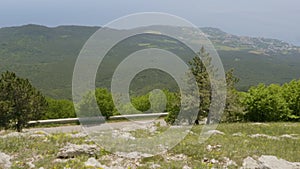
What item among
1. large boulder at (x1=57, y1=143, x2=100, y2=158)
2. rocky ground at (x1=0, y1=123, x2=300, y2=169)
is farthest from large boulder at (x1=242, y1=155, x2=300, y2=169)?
large boulder at (x1=57, y1=143, x2=100, y2=158)

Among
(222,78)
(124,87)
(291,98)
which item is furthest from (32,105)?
(291,98)

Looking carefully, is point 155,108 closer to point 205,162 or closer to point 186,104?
point 186,104

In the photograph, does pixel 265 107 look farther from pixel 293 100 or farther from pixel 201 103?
pixel 201 103

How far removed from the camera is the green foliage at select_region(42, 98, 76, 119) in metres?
56.6

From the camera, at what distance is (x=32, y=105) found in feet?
120

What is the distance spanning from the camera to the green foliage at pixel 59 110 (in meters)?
56.6

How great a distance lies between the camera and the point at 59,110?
57.9m

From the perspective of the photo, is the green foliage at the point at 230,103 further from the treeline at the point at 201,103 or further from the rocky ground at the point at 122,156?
the rocky ground at the point at 122,156

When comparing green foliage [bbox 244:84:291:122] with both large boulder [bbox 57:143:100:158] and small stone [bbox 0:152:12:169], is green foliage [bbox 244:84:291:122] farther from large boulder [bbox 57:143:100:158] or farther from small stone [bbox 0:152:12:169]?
small stone [bbox 0:152:12:169]

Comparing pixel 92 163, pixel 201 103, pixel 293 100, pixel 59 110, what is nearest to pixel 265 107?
pixel 293 100

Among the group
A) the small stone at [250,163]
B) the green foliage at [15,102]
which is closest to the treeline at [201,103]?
the green foliage at [15,102]

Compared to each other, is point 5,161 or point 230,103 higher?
point 5,161

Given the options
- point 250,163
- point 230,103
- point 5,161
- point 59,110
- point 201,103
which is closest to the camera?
point 5,161

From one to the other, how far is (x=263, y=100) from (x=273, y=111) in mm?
1807
